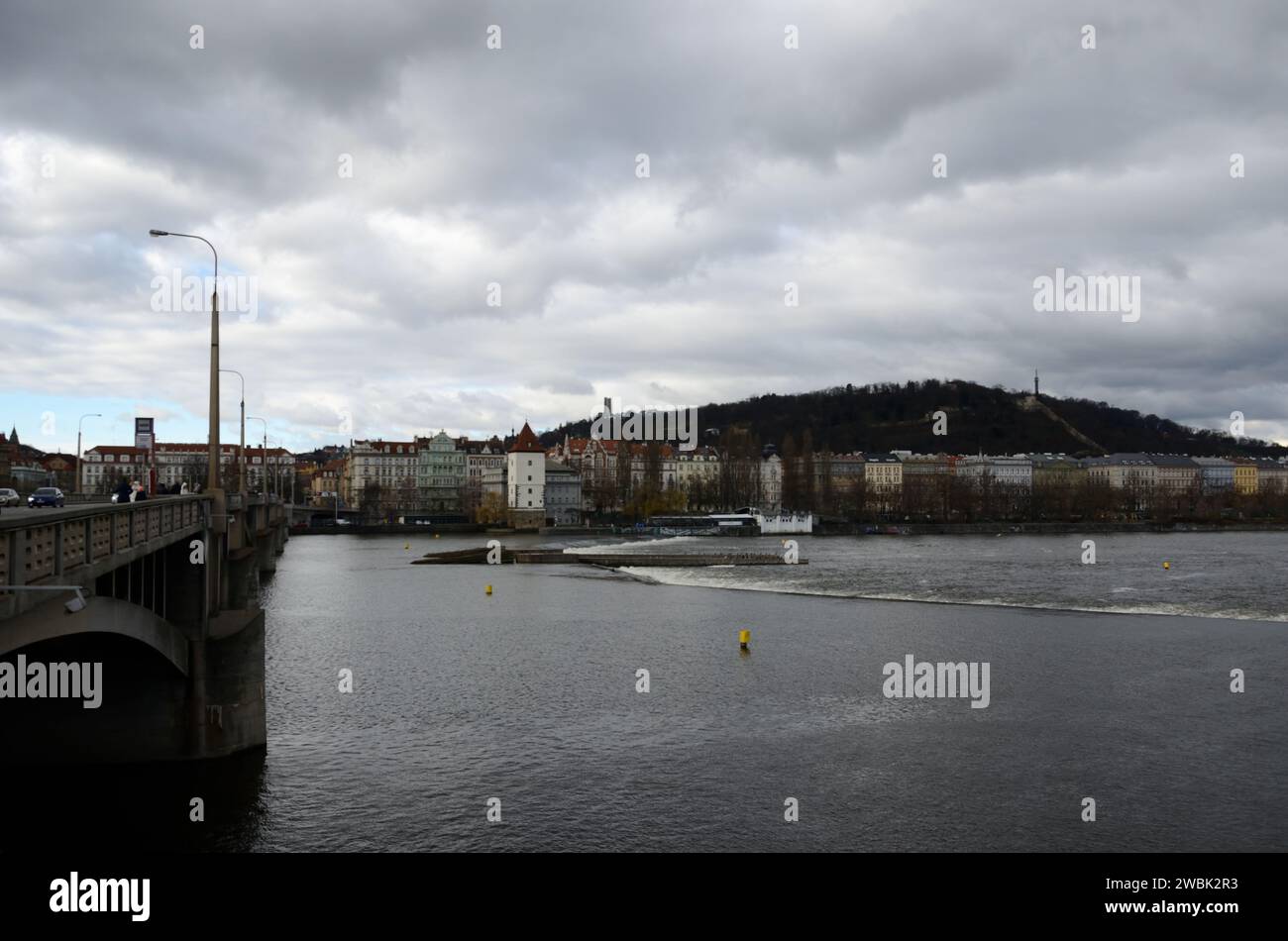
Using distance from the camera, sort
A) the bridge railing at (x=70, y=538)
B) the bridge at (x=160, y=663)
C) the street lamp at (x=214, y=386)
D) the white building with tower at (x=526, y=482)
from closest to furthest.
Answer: the bridge railing at (x=70, y=538), the bridge at (x=160, y=663), the street lamp at (x=214, y=386), the white building with tower at (x=526, y=482)

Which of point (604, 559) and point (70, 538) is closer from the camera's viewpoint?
point (70, 538)

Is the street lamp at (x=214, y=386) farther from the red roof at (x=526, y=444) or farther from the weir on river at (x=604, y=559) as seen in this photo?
the red roof at (x=526, y=444)

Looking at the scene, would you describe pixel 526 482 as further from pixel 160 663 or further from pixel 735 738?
pixel 160 663

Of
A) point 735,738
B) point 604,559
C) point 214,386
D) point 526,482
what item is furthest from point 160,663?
point 526,482

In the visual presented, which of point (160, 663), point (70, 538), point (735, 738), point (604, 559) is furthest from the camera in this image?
point (604, 559)

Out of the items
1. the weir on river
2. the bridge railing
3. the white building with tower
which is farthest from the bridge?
the white building with tower

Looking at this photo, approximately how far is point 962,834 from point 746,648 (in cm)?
2167

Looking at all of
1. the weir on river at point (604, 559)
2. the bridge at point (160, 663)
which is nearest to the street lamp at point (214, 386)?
the bridge at point (160, 663)

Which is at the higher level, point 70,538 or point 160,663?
point 70,538

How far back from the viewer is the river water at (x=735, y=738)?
19.4 meters

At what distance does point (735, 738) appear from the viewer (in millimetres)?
26328

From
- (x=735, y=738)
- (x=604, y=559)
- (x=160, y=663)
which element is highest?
(x=160, y=663)

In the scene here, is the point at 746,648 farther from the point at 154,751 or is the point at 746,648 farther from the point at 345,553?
the point at 345,553
